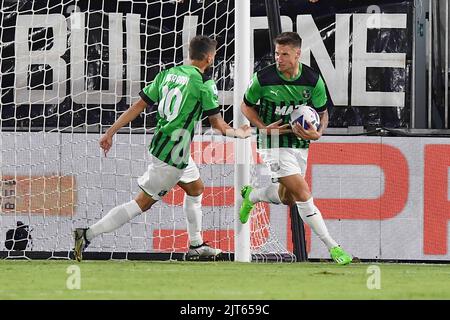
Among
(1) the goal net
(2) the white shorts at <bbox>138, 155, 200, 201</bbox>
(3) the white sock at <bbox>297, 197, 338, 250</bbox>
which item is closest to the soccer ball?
(3) the white sock at <bbox>297, 197, 338, 250</bbox>

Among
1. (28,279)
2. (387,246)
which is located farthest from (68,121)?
(28,279)

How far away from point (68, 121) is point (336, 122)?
2589 millimetres

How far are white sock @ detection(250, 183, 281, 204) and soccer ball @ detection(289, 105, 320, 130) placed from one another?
71 cm

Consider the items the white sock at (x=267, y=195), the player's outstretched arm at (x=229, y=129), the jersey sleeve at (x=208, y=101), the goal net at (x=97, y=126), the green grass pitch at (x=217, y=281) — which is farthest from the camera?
the goal net at (x=97, y=126)

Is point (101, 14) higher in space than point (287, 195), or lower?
higher

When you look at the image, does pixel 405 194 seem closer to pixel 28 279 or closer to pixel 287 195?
pixel 287 195

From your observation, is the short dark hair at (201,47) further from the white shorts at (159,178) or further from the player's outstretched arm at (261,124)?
the white shorts at (159,178)

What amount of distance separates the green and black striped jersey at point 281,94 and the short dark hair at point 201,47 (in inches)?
18.1

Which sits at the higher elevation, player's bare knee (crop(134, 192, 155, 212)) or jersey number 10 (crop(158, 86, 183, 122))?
jersey number 10 (crop(158, 86, 183, 122))

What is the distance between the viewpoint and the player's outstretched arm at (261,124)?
1061 centimetres

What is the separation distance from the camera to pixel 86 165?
12.3 meters

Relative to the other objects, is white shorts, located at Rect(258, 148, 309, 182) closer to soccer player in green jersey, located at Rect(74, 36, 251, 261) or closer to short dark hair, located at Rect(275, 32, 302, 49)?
soccer player in green jersey, located at Rect(74, 36, 251, 261)

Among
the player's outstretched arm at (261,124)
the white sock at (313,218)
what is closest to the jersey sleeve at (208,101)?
the player's outstretched arm at (261,124)

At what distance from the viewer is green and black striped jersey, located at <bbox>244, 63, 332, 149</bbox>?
10.7 m
